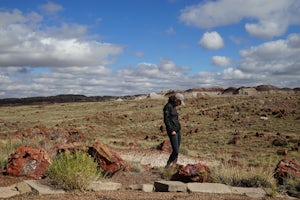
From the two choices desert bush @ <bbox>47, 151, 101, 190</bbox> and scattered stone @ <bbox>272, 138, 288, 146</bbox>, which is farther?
scattered stone @ <bbox>272, 138, 288, 146</bbox>

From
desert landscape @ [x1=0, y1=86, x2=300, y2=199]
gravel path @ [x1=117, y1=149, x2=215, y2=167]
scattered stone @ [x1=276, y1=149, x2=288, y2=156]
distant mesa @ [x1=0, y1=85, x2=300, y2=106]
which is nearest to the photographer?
desert landscape @ [x1=0, y1=86, x2=300, y2=199]

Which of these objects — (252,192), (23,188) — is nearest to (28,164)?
(23,188)

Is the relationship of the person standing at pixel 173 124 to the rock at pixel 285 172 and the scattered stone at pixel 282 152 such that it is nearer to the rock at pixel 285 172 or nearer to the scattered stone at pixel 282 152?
the rock at pixel 285 172

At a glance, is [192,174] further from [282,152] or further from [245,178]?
[282,152]

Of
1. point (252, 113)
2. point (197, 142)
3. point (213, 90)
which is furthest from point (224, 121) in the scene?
point (213, 90)

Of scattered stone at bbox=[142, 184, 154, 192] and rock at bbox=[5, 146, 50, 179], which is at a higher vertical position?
rock at bbox=[5, 146, 50, 179]

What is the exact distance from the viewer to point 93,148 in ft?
33.7

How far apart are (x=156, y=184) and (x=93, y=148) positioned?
285cm

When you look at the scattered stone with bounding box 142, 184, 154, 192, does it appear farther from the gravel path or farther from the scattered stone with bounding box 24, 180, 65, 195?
the gravel path

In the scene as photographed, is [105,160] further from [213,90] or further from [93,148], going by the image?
[213,90]

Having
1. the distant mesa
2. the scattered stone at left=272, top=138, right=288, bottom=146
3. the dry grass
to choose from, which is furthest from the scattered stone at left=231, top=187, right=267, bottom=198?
the distant mesa

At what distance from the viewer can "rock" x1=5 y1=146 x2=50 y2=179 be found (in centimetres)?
953

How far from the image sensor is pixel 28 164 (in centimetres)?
965

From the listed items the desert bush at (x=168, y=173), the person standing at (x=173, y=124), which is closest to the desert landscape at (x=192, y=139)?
the desert bush at (x=168, y=173)
